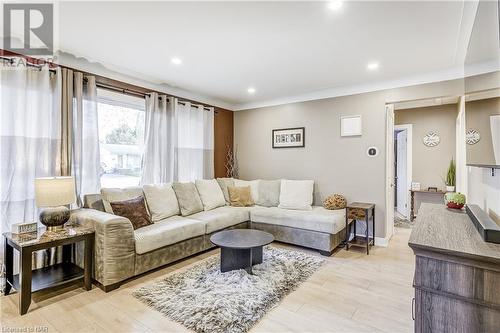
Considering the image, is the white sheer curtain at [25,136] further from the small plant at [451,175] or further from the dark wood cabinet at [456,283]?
the small plant at [451,175]

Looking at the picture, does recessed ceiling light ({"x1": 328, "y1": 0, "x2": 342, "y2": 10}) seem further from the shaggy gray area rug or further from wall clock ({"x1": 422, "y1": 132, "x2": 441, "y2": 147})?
wall clock ({"x1": 422, "y1": 132, "x2": 441, "y2": 147})

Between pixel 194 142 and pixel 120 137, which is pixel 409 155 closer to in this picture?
pixel 194 142

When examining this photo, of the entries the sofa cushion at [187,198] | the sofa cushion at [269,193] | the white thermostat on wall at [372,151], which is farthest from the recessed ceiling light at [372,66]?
the sofa cushion at [187,198]

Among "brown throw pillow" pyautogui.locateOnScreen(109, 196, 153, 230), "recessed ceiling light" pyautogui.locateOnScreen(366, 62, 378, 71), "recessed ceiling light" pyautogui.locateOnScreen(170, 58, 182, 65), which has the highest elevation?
"recessed ceiling light" pyautogui.locateOnScreen(170, 58, 182, 65)

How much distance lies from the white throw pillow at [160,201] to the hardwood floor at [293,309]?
0.80 meters

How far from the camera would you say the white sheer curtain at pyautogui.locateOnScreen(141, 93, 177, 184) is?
3881 mm

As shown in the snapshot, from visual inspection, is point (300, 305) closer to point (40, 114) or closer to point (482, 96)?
point (482, 96)

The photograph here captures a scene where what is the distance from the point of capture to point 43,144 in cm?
282

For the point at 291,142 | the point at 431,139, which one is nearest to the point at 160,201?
the point at 291,142

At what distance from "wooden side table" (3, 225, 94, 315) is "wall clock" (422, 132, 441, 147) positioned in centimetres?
605

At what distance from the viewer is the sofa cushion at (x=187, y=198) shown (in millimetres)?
3855

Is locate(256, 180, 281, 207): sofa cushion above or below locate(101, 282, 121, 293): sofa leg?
above

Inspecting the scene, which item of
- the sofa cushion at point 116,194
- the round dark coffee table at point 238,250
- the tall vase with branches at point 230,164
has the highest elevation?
the tall vase with branches at point 230,164

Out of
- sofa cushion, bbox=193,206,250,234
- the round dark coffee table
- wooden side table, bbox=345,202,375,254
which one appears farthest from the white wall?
sofa cushion, bbox=193,206,250,234
